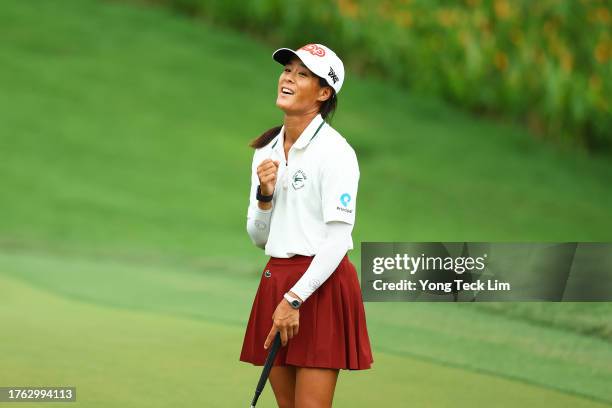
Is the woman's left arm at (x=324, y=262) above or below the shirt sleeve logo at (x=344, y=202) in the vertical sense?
below

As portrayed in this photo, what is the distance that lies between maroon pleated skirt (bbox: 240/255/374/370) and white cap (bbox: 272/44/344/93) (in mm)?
512

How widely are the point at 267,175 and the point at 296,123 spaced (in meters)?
0.18

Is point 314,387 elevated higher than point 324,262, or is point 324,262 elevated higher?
point 324,262

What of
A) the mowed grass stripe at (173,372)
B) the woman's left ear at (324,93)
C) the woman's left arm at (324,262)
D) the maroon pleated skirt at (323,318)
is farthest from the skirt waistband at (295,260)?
the mowed grass stripe at (173,372)

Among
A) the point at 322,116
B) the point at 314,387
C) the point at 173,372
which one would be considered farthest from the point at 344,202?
the point at 173,372

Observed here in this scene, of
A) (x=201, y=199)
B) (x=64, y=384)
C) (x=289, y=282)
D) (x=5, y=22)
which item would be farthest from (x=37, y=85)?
(x=289, y=282)

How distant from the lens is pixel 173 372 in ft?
15.8

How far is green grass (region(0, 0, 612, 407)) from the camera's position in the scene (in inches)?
195

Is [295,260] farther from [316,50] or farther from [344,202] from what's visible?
[316,50]

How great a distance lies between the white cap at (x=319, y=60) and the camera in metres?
3.28

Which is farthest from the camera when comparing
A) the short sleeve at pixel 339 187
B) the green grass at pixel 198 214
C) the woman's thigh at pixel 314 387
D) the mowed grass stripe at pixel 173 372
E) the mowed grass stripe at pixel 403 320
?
the mowed grass stripe at pixel 403 320

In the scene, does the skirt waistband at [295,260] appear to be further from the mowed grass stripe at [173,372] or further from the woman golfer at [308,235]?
the mowed grass stripe at [173,372]

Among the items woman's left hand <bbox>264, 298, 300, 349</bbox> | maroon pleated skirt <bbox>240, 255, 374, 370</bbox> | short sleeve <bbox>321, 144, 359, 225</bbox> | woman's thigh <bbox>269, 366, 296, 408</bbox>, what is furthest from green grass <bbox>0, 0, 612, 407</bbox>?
short sleeve <bbox>321, 144, 359, 225</bbox>

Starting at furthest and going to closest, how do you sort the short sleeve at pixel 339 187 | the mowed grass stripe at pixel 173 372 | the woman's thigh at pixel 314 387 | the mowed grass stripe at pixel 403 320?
the mowed grass stripe at pixel 403 320, the mowed grass stripe at pixel 173 372, the woman's thigh at pixel 314 387, the short sleeve at pixel 339 187
